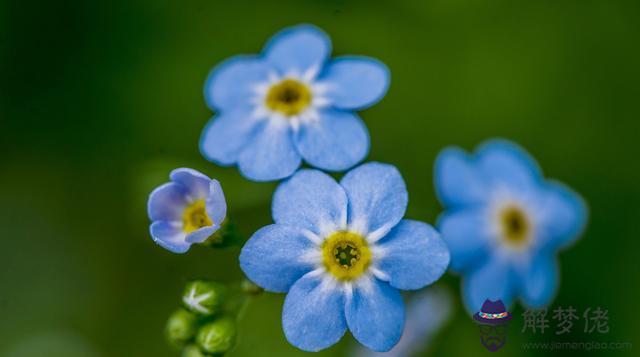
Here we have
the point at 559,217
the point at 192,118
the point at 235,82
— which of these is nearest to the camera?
the point at 235,82

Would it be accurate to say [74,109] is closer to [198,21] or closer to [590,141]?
[198,21]

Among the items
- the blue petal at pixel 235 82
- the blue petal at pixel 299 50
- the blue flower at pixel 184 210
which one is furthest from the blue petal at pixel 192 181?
the blue petal at pixel 299 50

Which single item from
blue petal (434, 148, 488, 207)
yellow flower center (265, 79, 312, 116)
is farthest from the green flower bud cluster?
blue petal (434, 148, 488, 207)

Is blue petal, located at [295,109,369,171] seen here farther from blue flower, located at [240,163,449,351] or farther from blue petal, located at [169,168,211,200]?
blue petal, located at [169,168,211,200]

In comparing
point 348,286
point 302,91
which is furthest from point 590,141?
point 348,286

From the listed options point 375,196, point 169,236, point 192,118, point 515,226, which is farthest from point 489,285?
point 192,118

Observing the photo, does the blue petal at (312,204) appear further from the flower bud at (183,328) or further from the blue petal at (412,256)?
the flower bud at (183,328)

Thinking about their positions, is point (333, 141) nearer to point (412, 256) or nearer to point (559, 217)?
point (412, 256)
